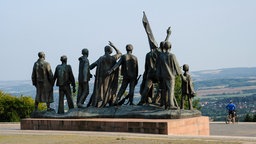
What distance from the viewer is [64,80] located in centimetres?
2088

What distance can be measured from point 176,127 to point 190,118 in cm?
139

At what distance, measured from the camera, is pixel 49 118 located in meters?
20.6

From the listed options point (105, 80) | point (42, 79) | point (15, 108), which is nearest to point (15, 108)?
point (15, 108)

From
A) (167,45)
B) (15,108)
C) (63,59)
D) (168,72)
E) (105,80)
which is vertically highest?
(167,45)

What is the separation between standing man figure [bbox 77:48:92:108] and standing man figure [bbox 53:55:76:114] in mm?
337

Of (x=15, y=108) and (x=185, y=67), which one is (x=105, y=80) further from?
(x=15, y=108)

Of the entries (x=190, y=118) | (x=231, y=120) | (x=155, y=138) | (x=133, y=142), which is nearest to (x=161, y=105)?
(x=190, y=118)

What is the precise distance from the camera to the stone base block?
17.3 metres

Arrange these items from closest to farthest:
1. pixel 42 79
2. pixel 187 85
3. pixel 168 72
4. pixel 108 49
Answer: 1. pixel 168 72
2. pixel 187 85
3. pixel 108 49
4. pixel 42 79

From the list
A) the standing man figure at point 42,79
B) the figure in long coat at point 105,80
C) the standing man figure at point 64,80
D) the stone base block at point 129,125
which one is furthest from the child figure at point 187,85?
the standing man figure at point 42,79

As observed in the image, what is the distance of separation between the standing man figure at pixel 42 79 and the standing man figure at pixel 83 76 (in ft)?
3.77

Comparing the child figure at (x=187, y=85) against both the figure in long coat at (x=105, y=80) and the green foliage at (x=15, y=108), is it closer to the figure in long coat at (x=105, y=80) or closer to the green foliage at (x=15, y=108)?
the figure in long coat at (x=105, y=80)

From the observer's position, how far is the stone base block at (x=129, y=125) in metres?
17.3

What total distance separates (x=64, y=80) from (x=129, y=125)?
4.12 m
